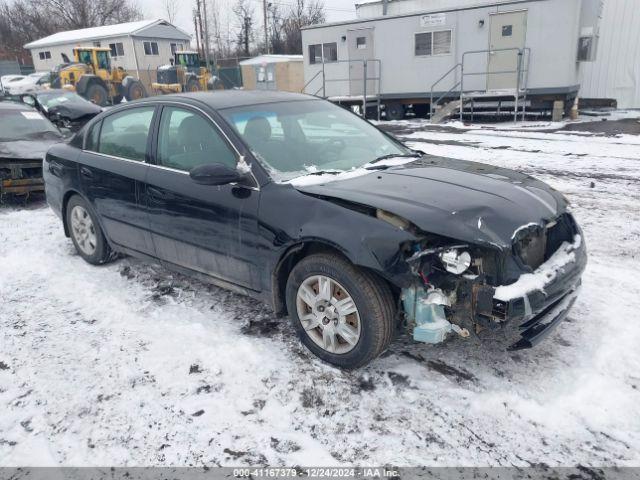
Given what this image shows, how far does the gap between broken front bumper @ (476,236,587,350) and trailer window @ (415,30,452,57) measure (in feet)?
48.2

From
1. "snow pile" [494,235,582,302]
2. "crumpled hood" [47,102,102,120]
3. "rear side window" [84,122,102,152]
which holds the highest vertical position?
"rear side window" [84,122,102,152]

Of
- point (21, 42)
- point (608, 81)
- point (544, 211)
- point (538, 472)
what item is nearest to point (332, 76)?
point (608, 81)

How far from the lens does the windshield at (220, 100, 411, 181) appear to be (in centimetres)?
362

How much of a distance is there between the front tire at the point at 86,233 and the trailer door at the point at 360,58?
48.3ft

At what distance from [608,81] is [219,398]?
776 inches

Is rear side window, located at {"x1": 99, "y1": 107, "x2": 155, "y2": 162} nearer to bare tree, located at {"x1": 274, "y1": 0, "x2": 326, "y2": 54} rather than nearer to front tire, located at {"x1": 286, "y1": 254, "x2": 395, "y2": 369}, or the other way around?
front tire, located at {"x1": 286, "y1": 254, "x2": 395, "y2": 369}

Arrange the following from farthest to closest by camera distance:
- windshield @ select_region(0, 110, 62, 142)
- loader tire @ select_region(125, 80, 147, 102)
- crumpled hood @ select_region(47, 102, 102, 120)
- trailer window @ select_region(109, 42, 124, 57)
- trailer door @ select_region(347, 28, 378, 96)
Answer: trailer window @ select_region(109, 42, 124, 57) → loader tire @ select_region(125, 80, 147, 102) → trailer door @ select_region(347, 28, 378, 96) → crumpled hood @ select_region(47, 102, 102, 120) → windshield @ select_region(0, 110, 62, 142)

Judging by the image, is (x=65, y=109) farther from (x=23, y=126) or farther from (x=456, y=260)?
(x=456, y=260)

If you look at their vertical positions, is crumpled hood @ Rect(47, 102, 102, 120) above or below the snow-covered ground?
above

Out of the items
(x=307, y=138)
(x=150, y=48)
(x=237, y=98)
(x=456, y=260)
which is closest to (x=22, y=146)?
(x=237, y=98)

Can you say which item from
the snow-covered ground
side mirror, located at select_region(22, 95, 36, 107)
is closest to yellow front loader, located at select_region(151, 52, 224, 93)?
side mirror, located at select_region(22, 95, 36, 107)

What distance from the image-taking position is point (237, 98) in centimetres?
411

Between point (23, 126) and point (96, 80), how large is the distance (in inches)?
752

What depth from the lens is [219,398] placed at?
118 inches
